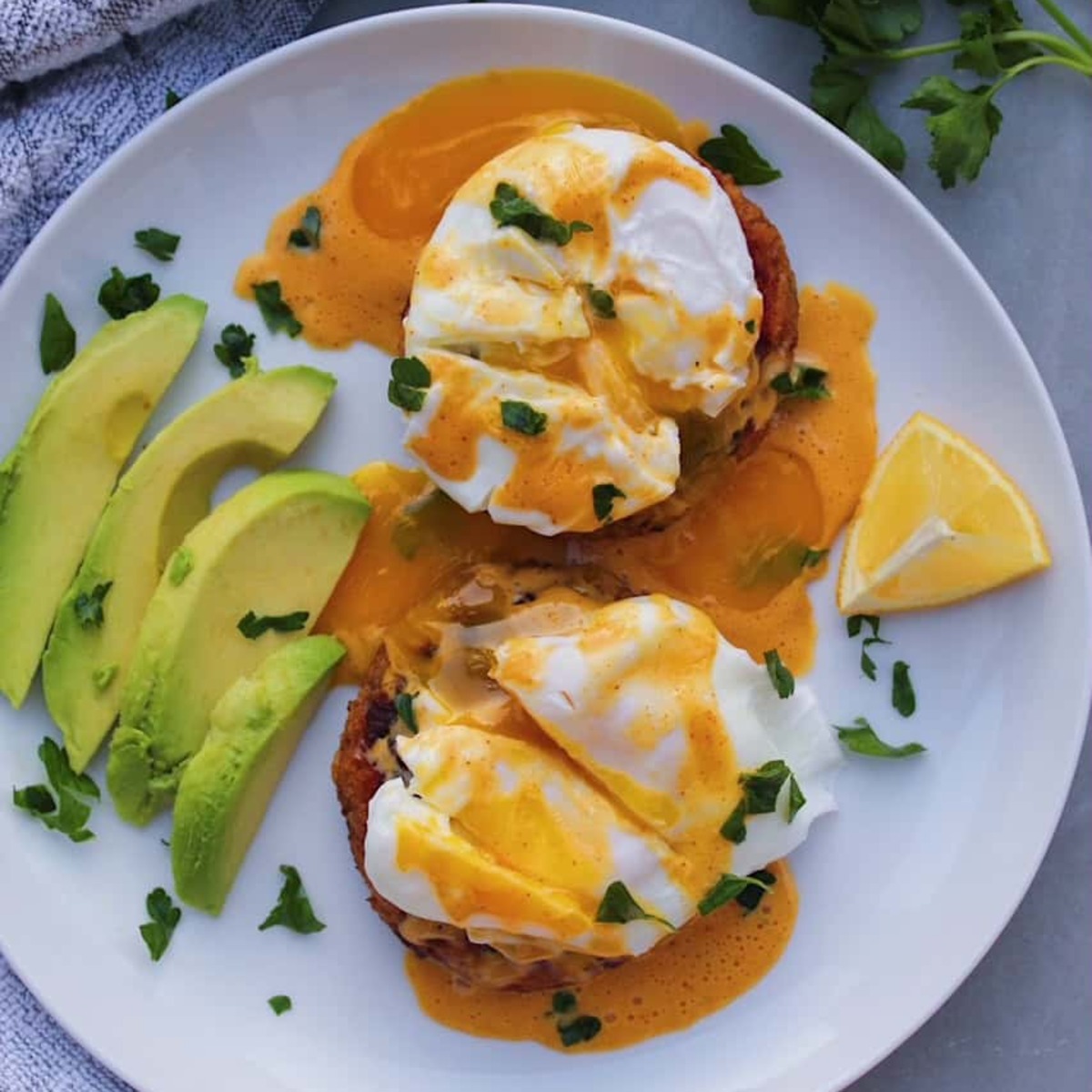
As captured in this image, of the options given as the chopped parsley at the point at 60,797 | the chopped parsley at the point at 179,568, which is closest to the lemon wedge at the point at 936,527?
the chopped parsley at the point at 179,568

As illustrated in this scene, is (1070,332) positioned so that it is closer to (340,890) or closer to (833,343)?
(833,343)

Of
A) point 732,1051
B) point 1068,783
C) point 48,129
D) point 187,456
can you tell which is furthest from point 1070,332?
point 48,129

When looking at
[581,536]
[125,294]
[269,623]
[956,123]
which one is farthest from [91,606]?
[956,123]

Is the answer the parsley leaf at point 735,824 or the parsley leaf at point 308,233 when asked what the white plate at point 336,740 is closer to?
the parsley leaf at point 308,233

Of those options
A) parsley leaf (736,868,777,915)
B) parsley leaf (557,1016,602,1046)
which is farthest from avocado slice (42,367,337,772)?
parsley leaf (736,868,777,915)

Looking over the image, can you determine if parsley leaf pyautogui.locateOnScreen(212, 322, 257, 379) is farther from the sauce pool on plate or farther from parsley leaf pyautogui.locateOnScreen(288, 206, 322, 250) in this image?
parsley leaf pyautogui.locateOnScreen(288, 206, 322, 250)

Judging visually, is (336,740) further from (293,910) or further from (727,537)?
(727,537)
